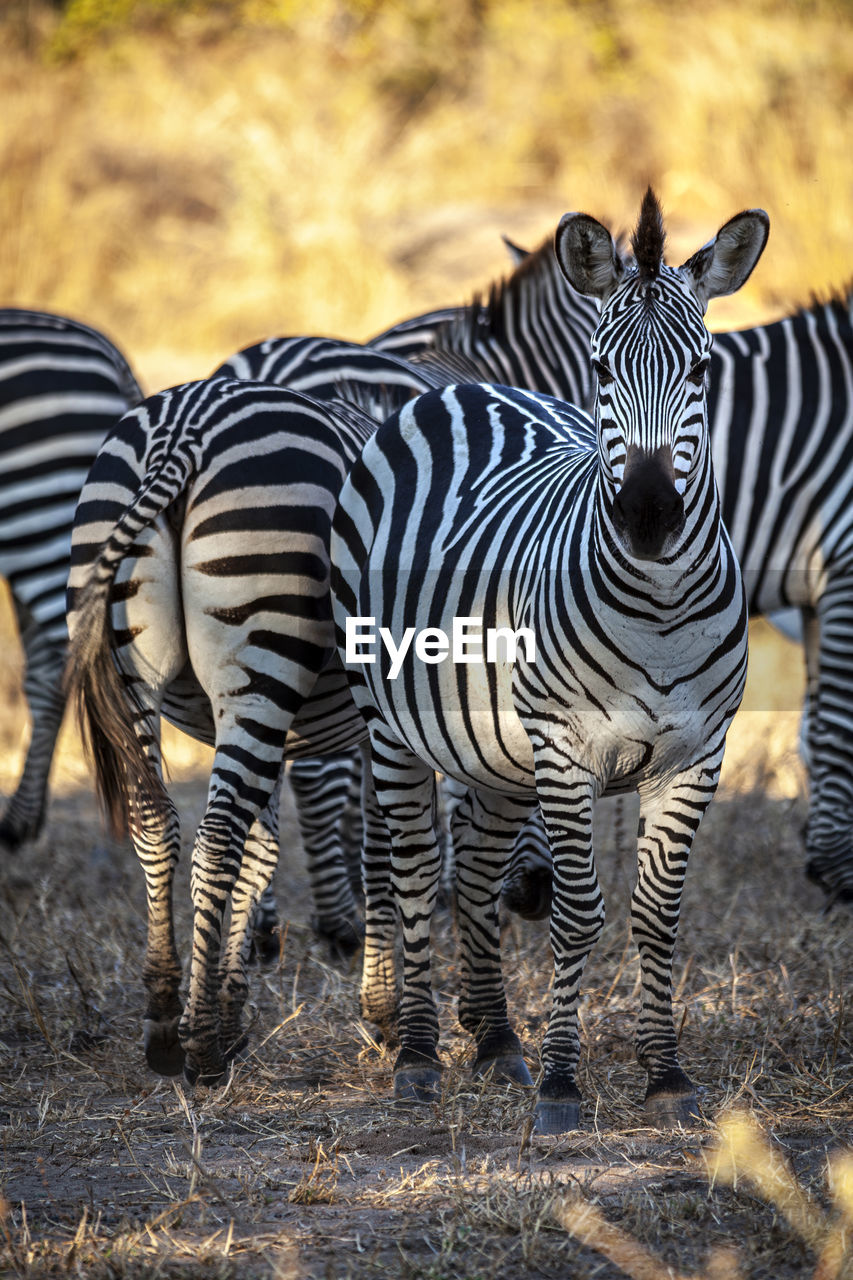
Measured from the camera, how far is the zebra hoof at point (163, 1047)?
13.5ft

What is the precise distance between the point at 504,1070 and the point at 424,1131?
43 cm

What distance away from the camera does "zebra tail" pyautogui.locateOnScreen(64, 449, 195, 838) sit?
388cm

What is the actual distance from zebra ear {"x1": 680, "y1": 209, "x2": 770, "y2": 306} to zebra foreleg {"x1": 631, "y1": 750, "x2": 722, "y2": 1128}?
1.20 m

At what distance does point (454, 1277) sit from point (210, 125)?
18448mm

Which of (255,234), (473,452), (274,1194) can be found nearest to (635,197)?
(255,234)

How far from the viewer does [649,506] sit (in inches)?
121

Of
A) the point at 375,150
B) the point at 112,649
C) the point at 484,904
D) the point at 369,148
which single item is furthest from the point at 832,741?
the point at 375,150

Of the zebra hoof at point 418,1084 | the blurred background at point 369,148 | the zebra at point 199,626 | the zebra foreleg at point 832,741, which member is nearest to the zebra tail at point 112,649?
the zebra at point 199,626

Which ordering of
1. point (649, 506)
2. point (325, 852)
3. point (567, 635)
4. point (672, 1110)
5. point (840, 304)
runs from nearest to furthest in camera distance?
point (649, 506), point (567, 635), point (672, 1110), point (325, 852), point (840, 304)

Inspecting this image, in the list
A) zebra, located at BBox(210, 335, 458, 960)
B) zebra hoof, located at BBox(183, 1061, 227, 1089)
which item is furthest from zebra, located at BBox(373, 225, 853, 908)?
Answer: zebra hoof, located at BBox(183, 1061, 227, 1089)

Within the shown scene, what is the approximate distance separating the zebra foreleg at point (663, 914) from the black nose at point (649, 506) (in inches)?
26.9

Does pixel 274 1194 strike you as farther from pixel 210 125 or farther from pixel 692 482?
pixel 210 125

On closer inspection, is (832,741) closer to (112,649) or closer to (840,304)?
(840,304)

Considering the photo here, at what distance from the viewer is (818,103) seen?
43.2 feet
